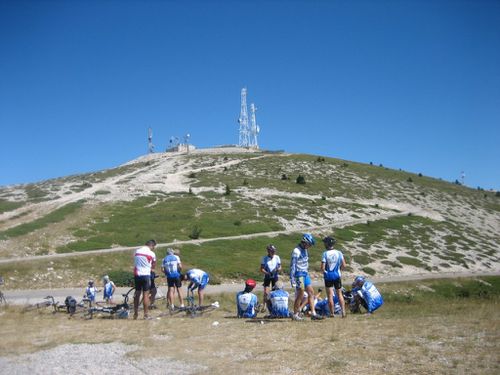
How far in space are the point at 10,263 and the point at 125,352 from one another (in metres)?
25.1

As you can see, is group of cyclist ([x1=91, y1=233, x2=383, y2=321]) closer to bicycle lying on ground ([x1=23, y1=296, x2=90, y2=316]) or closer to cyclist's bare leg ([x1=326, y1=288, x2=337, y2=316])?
cyclist's bare leg ([x1=326, y1=288, x2=337, y2=316])

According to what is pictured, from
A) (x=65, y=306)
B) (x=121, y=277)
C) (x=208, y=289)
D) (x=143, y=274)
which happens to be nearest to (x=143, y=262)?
(x=143, y=274)

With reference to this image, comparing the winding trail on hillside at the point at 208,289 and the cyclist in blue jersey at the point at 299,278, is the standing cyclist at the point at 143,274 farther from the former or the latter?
the winding trail on hillside at the point at 208,289

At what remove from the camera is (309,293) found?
14.9 meters

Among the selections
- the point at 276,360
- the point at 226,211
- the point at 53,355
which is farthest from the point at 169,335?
the point at 226,211

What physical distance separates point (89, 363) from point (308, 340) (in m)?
4.86

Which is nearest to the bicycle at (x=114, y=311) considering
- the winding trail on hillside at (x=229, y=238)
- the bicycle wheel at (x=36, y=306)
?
the bicycle wheel at (x=36, y=306)

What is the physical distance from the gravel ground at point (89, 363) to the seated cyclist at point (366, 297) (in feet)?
26.7

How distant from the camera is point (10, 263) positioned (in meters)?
Answer: 31.6

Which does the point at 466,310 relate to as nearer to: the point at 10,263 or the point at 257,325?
the point at 257,325

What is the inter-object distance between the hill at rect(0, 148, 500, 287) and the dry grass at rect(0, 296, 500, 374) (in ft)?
60.6

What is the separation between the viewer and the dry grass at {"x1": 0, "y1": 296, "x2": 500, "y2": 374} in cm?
859

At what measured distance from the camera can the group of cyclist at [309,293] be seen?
14.7 metres

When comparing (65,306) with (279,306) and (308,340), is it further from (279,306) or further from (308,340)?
(308,340)
